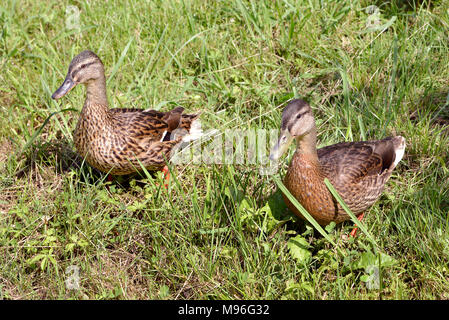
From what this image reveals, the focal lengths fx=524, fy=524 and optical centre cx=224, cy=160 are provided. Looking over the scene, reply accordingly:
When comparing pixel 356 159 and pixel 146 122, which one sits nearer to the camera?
pixel 356 159

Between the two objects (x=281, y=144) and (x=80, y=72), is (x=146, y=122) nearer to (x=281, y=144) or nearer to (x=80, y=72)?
(x=80, y=72)

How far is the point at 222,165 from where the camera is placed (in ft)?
13.9

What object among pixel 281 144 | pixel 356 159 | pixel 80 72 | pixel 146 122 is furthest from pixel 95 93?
pixel 356 159

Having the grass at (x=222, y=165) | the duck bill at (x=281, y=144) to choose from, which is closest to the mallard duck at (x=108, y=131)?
the grass at (x=222, y=165)

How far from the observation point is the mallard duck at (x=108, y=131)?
13.4 feet

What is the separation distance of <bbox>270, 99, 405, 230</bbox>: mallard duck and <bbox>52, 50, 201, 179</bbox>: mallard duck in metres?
1.08

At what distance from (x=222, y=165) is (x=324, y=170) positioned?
2.97 ft

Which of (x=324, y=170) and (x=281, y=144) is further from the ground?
(x=281, y=144)

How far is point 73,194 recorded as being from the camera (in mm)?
4008

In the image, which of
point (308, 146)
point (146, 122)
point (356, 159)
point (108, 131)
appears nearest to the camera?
point (308, 146)

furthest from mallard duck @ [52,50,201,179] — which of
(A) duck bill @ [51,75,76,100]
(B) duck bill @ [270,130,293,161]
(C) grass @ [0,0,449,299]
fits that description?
(B) duck bill @ [270,130,293,161]

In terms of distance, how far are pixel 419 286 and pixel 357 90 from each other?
198 cm

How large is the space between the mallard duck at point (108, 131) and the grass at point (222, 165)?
0.62 ft

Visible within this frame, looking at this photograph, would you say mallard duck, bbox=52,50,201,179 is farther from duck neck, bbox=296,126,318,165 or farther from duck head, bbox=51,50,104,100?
duck neck, bbox=296,126,318,165
